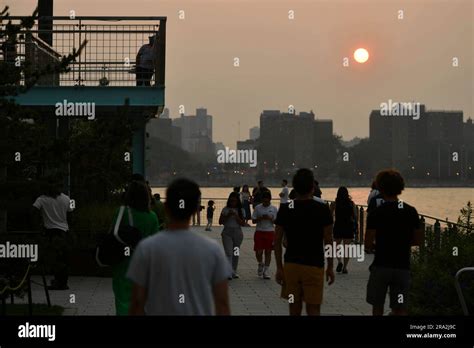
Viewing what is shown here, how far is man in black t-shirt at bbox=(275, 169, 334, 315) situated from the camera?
8.56 meters

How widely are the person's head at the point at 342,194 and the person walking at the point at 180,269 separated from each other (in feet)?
42.7

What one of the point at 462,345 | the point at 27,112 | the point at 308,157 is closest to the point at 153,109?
the point at 308,157

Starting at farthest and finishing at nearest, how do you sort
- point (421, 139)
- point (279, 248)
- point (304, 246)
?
1. point (421, 139)
2. point (279, 248)
3. point (304, 246)

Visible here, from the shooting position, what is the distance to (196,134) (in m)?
17.4

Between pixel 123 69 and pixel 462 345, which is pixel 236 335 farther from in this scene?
pixel 123 69

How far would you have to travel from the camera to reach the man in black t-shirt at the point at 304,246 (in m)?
8.56

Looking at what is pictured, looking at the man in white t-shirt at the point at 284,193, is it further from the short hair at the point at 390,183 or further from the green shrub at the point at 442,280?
the short hair at the point at 390,183

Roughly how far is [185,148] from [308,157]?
2.85 m

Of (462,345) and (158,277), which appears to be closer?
(158,277)

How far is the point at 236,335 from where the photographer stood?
9.09 metres

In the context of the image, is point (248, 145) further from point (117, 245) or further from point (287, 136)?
point (117, 245)

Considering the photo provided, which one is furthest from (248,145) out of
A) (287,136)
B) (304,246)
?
(304,246)

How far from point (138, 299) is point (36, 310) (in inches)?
289

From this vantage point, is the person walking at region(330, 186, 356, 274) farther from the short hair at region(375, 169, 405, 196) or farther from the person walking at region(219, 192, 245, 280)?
the short hair at region(375, 169, 405, 196)
